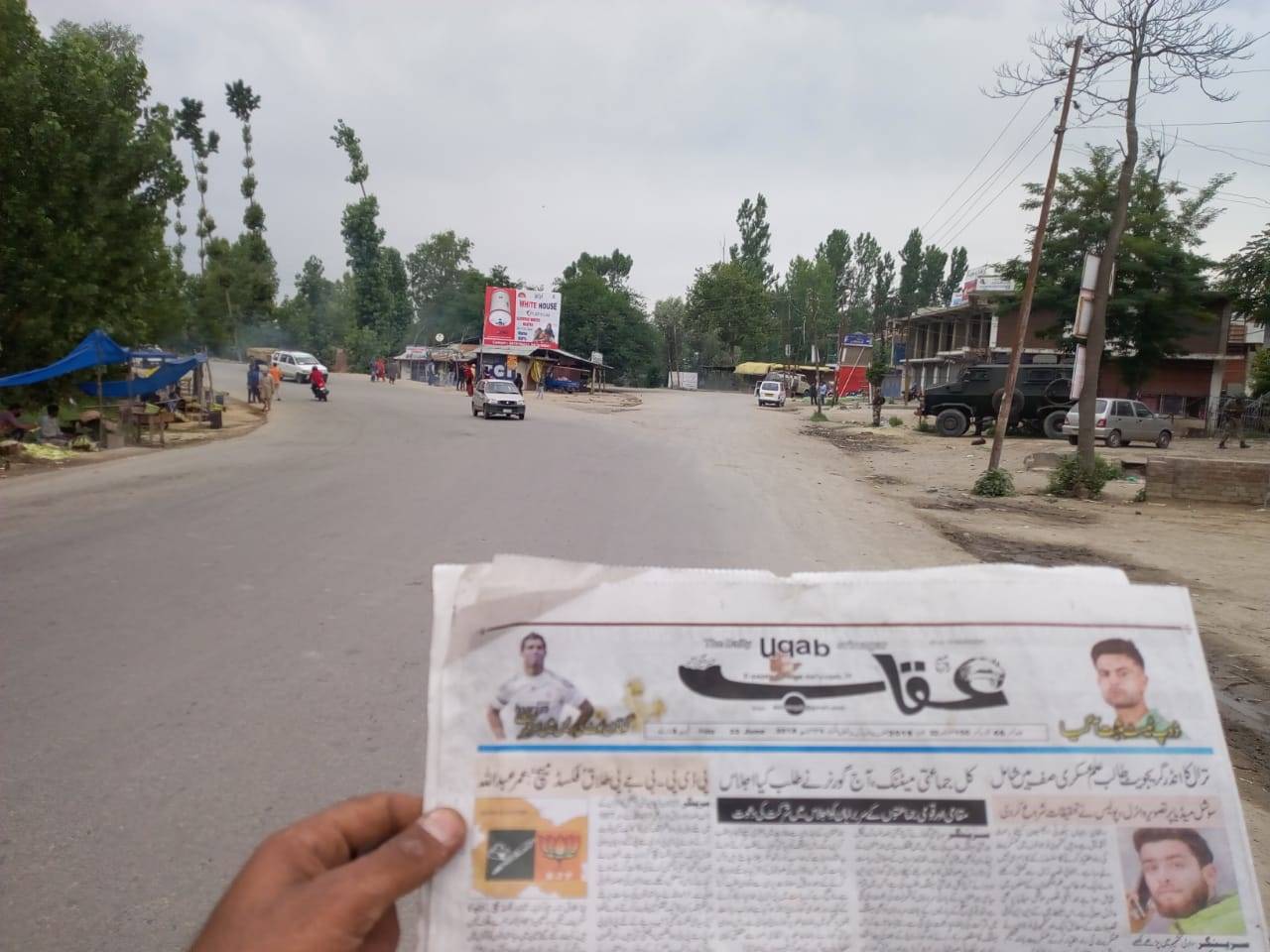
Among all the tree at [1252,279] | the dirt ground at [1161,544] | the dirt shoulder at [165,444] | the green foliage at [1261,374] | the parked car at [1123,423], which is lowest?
the dirt shoulder at [165,444]

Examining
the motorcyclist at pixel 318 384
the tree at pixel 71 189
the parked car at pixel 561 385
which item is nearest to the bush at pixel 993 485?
the tree at pixel 71 189

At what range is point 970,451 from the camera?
23.5 m

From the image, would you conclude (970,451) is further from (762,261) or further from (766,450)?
(762,261)

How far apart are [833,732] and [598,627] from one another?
1.15 feet

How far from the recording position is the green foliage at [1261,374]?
3644 centimetres

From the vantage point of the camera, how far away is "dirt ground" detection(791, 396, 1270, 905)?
4688mm

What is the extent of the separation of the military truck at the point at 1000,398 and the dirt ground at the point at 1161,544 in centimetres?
743

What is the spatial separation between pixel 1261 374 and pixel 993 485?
98.5 feet

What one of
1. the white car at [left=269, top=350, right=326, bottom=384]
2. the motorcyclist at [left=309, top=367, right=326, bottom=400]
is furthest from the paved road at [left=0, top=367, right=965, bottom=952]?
the white car at [left=269, top=350, right=326, bottom=384]

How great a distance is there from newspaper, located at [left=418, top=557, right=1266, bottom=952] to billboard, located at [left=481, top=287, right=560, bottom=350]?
58609 millimetres

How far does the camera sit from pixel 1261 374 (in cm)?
3712

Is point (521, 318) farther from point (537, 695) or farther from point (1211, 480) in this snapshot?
point (537, 695)

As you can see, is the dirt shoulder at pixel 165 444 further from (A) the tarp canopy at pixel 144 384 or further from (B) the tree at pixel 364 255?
Result: (B) the tree at pixel 364 255

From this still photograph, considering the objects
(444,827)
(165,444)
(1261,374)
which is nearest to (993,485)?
(444,827)
